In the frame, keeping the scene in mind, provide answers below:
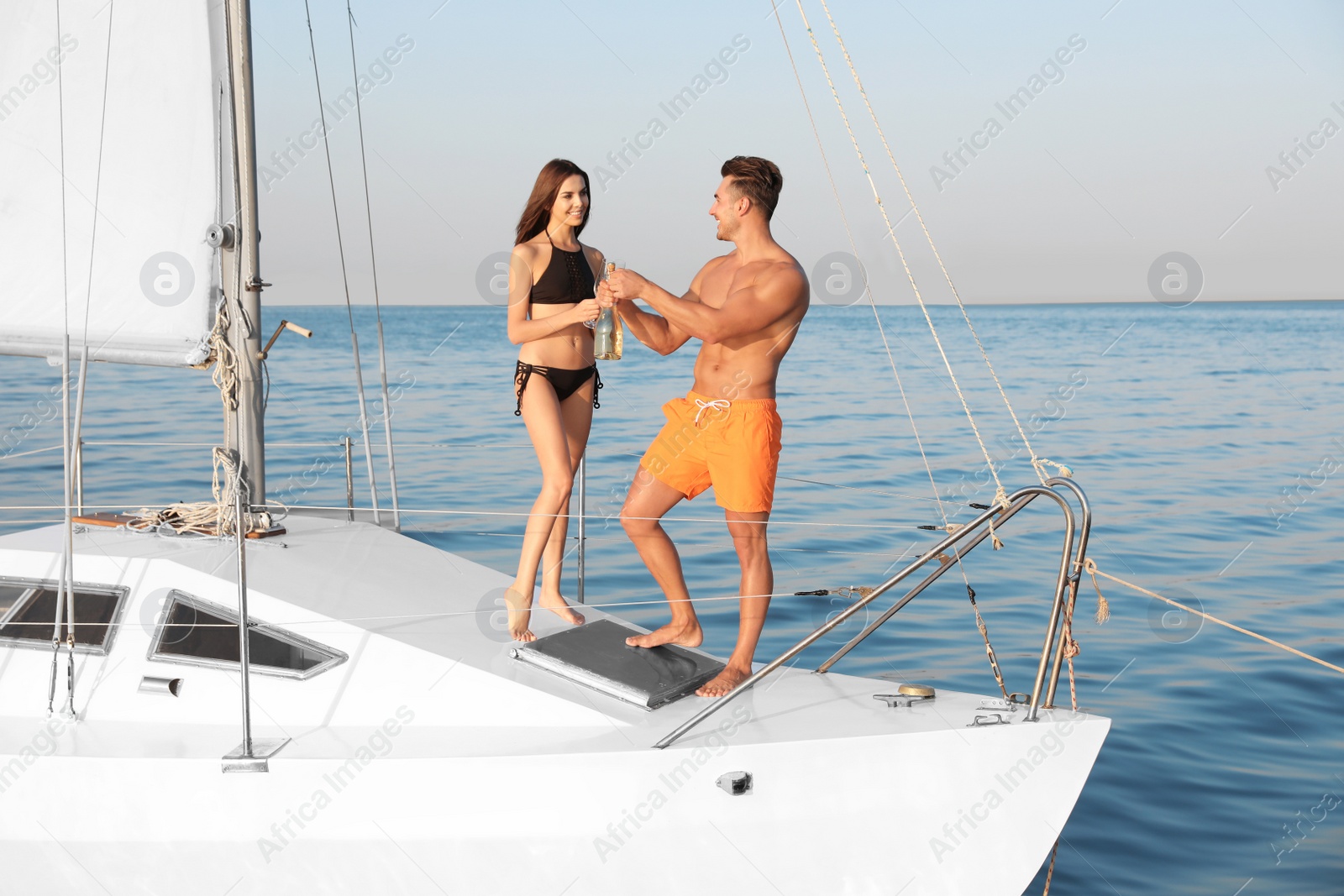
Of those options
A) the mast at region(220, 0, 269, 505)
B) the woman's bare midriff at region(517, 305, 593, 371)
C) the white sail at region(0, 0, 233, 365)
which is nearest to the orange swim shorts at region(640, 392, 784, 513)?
the woman's bare midriff at region(517, 305, 593, 371)

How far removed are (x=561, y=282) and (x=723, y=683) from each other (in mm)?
1544

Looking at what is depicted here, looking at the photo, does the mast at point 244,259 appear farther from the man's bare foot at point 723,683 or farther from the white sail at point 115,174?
the man's bare foot at point 723,683

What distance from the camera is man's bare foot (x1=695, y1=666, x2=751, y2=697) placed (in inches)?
139

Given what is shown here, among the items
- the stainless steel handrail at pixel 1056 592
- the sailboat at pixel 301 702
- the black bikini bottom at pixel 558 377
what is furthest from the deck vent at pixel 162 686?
the stainless steel handrail at pixel 1056 592

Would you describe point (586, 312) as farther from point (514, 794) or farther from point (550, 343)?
point (514, 794)

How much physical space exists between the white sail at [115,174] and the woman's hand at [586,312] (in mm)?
1414

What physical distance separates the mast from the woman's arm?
0.99 metres

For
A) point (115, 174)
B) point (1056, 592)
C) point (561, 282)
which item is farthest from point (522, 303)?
point (1056, 592)

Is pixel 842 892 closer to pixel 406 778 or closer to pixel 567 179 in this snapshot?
pixel 406 778

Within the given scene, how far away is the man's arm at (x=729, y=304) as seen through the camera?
352 centimetres

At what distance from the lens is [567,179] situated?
401 centimetres

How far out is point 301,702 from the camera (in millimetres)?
3430

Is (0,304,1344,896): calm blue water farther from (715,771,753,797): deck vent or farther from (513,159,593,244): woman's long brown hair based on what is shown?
(513,159,593,244): woman's long brown hair

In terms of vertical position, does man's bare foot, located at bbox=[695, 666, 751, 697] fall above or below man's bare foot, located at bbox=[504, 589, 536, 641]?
below
